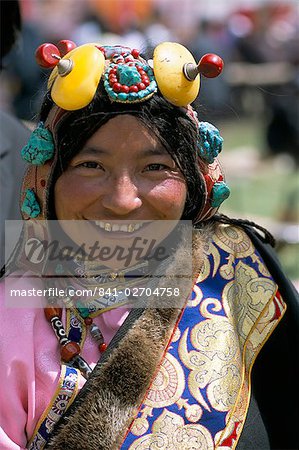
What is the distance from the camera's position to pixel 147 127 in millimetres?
2088

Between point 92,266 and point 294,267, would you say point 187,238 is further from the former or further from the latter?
point 294,267

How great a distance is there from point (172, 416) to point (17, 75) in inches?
276

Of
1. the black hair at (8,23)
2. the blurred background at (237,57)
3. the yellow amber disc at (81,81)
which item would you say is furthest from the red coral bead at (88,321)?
the blurred background at (237,57)

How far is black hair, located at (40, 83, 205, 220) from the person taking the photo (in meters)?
2.08

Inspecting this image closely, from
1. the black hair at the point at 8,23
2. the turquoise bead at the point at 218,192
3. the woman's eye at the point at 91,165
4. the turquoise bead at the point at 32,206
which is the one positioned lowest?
the turquoise bead at the point at 32,206

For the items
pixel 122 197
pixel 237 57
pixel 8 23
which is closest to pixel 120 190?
pixel 122 197

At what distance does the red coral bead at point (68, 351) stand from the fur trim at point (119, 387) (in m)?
0.07

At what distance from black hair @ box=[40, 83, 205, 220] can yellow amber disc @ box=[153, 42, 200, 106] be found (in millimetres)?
31

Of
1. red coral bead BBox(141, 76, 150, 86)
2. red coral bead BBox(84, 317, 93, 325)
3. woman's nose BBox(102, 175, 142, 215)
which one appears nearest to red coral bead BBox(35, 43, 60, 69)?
red coral bead BBox(141, 76, 150, 86)

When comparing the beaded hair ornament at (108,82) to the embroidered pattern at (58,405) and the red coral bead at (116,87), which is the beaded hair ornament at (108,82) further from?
the embroidered pattern at (58,405)

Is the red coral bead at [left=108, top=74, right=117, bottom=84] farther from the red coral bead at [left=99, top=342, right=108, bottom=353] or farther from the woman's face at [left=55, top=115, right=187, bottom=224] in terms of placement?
the red coral bead at [left=99, top=342, right=108, bottom=353]

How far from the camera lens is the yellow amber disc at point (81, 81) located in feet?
6.72

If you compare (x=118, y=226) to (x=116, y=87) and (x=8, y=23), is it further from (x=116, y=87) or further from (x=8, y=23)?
(x=8, y=23)

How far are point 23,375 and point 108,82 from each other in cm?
72
